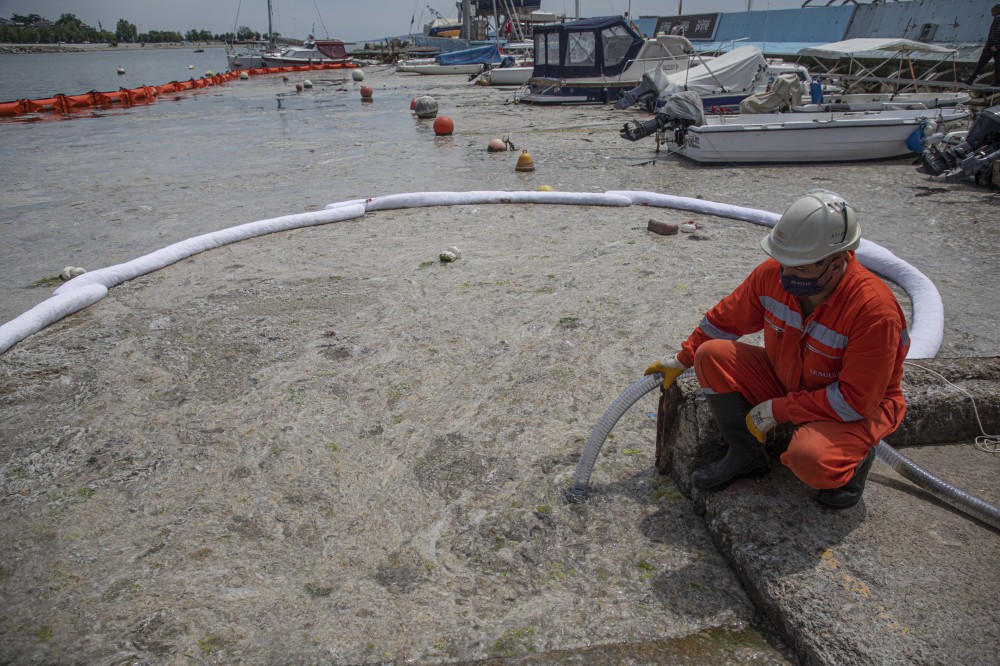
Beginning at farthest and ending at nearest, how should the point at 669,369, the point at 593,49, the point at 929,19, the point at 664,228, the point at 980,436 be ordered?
the point at 929,19, the point at 593,49, the point at 664,228, the point at 980,436, the point at 669,369

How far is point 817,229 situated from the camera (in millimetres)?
2219

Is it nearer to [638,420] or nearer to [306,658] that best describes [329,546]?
[306,658]

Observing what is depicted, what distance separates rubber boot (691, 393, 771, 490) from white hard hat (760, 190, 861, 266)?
642mm

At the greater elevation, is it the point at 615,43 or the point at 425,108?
the point at 615,43

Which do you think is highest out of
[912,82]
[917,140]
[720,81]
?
[720,81]

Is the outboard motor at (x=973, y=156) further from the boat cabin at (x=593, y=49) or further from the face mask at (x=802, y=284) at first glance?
the boat cabin at (x=593, y=49)

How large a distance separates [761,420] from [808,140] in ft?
32.2

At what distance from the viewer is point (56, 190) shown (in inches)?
383

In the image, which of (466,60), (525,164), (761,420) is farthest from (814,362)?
(466,60)

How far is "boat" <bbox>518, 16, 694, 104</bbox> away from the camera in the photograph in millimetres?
19719

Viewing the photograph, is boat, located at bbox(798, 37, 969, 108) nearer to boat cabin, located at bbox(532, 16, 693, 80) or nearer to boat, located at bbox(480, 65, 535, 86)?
boat cabin, located at bbox(532, 16, 693, 80)

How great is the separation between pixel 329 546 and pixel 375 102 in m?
23.7

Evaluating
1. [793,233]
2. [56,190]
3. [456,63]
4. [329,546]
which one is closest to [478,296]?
[329,546]

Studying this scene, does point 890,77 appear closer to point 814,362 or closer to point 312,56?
point 814,362
